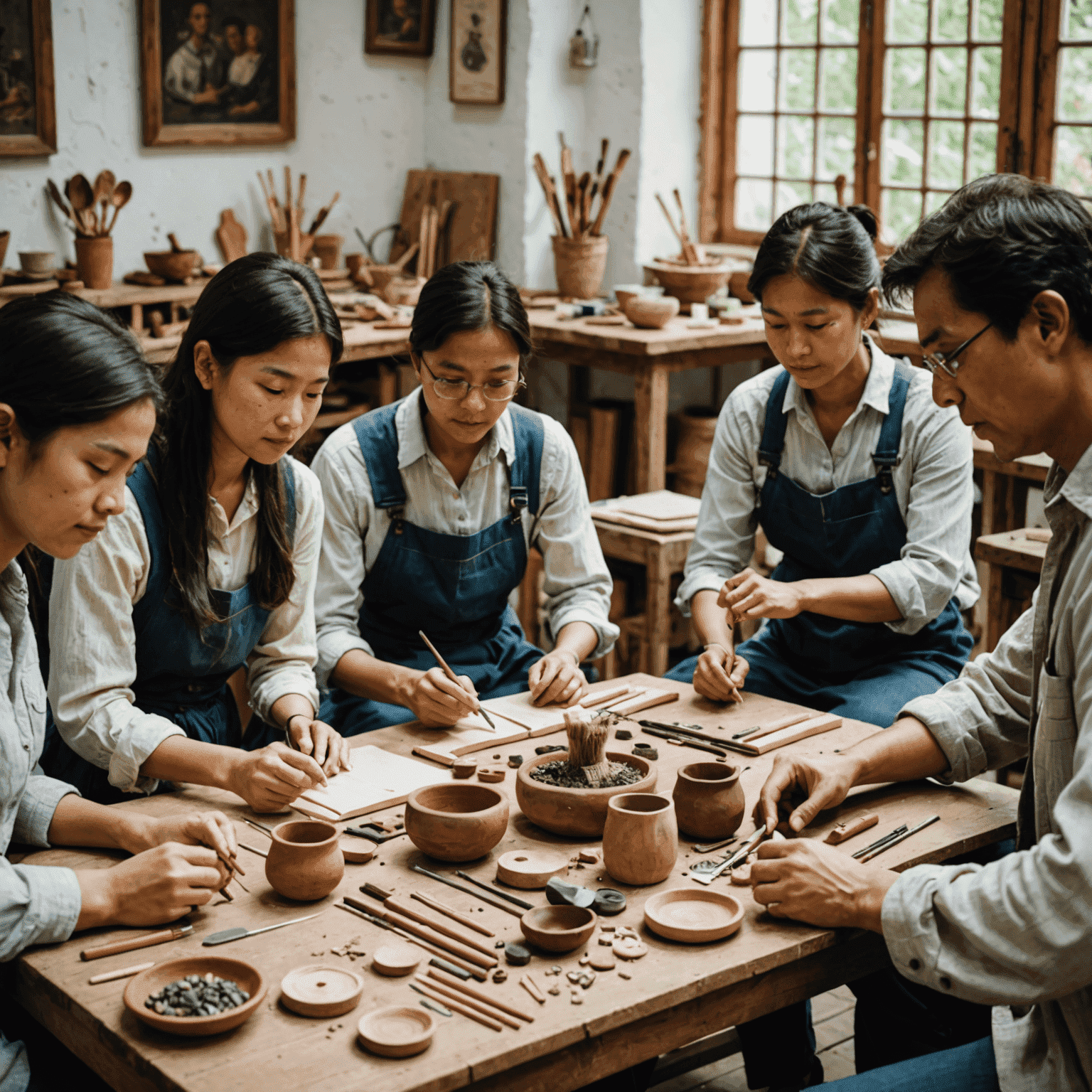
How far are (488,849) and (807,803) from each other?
518mm

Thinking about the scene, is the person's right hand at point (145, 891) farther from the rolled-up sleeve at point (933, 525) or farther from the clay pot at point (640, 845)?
the rolled-up sleeve at point (933, 525)

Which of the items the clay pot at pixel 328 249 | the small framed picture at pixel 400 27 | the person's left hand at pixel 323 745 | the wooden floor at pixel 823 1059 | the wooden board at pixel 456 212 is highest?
the small framed picture at pixel 400 27

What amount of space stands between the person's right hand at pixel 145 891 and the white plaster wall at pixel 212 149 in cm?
450

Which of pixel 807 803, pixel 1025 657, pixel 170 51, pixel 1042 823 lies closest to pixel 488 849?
pixel 807 803

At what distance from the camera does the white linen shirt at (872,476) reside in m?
3.16

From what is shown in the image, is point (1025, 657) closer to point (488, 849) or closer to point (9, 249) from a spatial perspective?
point (488, 849)

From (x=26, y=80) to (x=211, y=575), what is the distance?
3.84 meters

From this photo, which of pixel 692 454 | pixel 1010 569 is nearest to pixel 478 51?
pixel 692 454

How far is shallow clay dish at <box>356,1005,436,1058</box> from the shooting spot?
154cm

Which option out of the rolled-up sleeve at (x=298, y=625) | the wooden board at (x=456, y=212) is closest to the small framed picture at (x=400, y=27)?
the wooden board at (x=456, y=212)

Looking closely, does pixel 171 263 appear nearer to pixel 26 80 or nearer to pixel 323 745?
pixel 26 80

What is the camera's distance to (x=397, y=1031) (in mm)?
1582

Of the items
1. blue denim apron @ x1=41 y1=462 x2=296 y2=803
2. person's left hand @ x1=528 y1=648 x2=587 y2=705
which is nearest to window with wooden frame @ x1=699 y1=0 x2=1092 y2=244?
person's left hand @ x1=528 y1=648 x2=587 y2=705

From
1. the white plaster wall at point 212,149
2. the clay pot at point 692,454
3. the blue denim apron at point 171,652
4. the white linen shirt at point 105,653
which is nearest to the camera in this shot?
the white linen shirt at point 105,653
